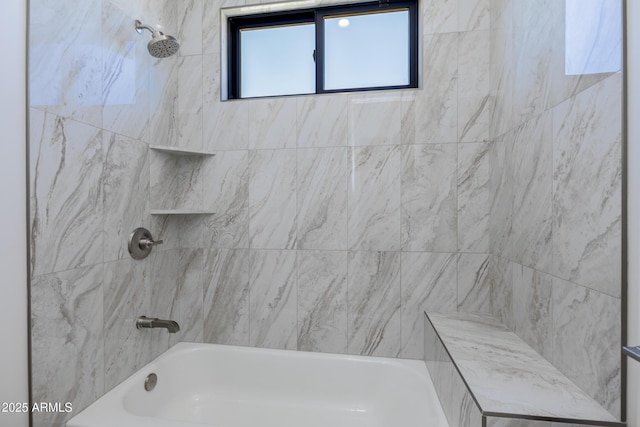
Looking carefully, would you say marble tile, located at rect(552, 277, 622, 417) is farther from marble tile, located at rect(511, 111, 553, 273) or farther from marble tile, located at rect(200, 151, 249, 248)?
marble tile, located at rect(200, 151, 249, 248)

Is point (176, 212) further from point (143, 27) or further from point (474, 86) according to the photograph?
point (474, 86)

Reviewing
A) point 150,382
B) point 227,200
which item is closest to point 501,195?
point 227,200

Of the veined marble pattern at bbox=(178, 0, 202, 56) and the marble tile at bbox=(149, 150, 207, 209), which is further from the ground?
the veined marble pattern at bbox=(178, 0, 202, 56)

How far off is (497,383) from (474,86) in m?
1.39

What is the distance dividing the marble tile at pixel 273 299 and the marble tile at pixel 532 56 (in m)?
1.30

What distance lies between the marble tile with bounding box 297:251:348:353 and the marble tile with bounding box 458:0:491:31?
1353 millimetres

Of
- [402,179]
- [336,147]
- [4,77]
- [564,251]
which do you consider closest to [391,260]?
[402,179]

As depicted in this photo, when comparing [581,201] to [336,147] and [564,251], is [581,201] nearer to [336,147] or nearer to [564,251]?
[564,251]

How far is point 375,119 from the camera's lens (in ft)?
5.66

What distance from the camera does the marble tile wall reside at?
2.66ft

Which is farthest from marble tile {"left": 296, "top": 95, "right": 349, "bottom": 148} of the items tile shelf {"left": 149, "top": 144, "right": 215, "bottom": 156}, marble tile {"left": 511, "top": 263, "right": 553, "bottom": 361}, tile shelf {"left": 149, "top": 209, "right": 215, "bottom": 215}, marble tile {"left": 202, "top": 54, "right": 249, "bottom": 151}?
marble tile {"left": 511, "top": 263, "right": 553, "bottom": 361}

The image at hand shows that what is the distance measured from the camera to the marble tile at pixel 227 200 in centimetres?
185

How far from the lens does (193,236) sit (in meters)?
1.91

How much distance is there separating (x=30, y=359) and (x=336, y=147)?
Answer: 151 cm
